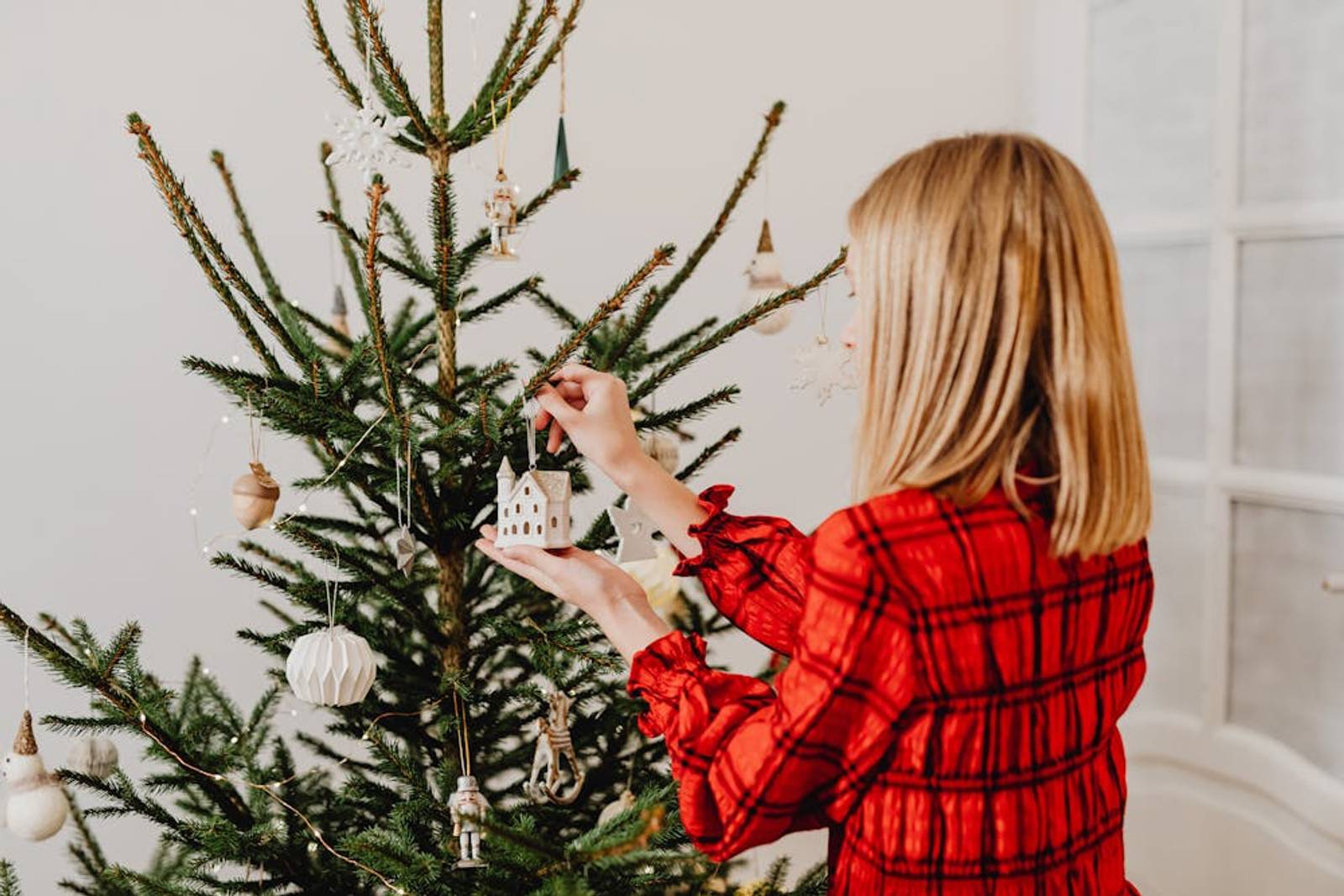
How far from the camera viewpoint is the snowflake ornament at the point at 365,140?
37.2 inches

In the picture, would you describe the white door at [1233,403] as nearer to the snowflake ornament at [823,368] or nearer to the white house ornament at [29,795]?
the snowflake ornament at [823,368]

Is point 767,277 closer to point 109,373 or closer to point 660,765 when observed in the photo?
point 660,765

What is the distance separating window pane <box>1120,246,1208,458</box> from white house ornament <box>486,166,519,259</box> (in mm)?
1130

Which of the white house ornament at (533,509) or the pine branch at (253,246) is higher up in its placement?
the pine branch at (253,246)

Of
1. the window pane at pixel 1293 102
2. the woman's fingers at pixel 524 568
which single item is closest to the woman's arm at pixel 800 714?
the woman's fingers at pixel 524 568

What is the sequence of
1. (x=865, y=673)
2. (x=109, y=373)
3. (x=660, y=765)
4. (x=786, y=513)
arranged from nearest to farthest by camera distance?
(x=865, y=673) < (x=660, y=765) < (x=109, y=373) < (x=786, y=513)

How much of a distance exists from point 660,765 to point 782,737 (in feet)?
1.70

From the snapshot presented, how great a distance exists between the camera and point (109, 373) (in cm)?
158

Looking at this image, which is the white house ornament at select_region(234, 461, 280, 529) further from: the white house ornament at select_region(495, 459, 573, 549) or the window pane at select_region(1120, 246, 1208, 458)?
the window pane at select_region(1120, 246, 1208, 458)

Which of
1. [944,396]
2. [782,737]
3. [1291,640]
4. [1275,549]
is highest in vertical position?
[1275,549]

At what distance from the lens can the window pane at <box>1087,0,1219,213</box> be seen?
5.65ft

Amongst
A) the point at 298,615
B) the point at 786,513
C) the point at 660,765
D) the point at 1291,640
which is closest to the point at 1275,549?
the point at 1291,640

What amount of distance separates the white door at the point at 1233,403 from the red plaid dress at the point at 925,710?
745 mm

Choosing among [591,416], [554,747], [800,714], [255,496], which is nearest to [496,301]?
[591,416]
